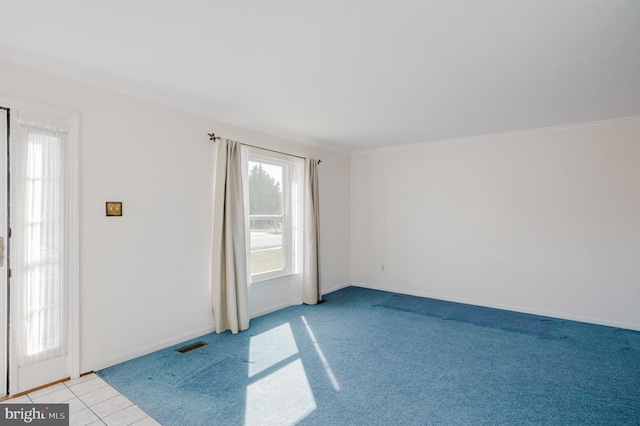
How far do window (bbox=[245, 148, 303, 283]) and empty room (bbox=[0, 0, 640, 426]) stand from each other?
3cm

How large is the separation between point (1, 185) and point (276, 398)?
2564 millimetres

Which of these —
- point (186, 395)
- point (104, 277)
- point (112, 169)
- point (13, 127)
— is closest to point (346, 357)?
point (186, 395)

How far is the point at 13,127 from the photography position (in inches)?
101

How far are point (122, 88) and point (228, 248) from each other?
75.0 inches

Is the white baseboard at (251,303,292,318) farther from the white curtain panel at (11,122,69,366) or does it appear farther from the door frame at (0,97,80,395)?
the white curtain panel at (11,122,69,366)

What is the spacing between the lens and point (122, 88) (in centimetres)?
313

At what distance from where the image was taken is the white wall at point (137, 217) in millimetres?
2930

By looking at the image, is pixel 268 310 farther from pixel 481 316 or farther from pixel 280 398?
pixel 481 316

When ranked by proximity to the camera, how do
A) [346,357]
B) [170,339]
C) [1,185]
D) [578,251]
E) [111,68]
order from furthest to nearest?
[578,251]
[170,339]
[346,357]
[111,68]
[1,185]

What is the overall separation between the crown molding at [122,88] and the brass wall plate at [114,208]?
40.2 inches

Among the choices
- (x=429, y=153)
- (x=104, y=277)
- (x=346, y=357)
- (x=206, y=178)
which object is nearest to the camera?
(x=104, y=277)

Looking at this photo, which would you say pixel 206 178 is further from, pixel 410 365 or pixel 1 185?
pixel 410 365

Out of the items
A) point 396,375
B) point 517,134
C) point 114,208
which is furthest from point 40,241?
point 517,134

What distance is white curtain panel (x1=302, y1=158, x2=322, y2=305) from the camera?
520 centimetres
